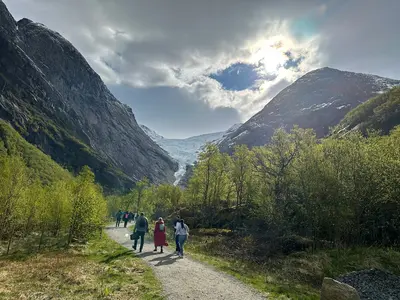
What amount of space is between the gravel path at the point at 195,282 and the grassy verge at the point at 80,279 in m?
0.77

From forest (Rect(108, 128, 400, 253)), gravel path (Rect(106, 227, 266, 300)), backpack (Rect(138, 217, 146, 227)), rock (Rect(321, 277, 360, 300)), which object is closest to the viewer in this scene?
rock (Rect(321, 277, 360, 300))

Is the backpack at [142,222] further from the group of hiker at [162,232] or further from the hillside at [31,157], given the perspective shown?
the hillside at [31,157]

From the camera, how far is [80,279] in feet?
59.7

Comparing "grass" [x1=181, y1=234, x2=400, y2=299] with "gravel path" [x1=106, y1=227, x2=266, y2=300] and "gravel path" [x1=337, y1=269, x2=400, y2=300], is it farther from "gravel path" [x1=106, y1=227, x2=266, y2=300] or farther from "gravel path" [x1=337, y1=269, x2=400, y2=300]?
"gravel path" [x1=106, y1=227, x2=266, y2=300]

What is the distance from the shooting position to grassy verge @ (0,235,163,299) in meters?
15.5

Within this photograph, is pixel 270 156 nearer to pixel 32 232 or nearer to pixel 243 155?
pixel 243 155

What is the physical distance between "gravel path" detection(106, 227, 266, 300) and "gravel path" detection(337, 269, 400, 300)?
10.9m

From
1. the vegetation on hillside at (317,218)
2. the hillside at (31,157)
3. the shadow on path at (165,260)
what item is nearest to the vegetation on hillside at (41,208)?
the vegetation on hillside at (317,218)

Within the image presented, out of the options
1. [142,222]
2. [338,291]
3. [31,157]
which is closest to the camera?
[338,291]

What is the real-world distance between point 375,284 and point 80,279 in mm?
21974

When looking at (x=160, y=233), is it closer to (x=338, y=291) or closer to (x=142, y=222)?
(x=142, y=222)

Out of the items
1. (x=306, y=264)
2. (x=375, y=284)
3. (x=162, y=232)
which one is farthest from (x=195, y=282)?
(x=306, y=264)

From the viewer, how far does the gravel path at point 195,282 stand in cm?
1573

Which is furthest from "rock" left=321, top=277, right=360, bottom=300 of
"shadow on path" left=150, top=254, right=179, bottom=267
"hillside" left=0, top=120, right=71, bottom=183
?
"hillside" left=0, top=120, right=71, bottom=183
